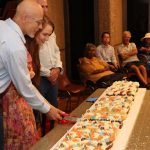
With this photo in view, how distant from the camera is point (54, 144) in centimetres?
204

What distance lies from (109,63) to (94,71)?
775 mm

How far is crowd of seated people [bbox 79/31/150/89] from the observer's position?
577 cm

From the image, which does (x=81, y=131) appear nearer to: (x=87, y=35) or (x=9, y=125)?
(x=9, y=125)

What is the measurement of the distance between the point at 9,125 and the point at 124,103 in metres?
0.84

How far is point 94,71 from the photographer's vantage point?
5.76 meters

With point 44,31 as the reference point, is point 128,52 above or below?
below

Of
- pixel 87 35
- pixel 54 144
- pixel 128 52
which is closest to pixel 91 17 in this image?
pixel 87 35

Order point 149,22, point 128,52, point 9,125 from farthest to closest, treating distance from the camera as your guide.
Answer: point 149,22 < point 128,52 < point 9,125

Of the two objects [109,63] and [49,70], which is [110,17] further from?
[49,70]

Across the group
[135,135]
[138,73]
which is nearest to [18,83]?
[135,135]

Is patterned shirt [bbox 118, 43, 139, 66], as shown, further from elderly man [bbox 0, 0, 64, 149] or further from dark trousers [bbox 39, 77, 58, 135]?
elderly man [bbox 0, 0, 64, 149]

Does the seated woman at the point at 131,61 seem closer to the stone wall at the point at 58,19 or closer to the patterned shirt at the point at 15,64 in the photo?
the stone wall at the point at 58,19

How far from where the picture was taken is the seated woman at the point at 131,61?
646 cm

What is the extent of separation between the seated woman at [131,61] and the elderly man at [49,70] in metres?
3.02
